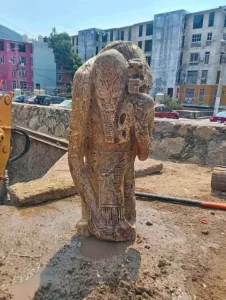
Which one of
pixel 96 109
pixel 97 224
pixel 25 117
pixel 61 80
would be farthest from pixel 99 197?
pixel 61 80

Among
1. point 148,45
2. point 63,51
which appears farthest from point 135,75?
point 63,51

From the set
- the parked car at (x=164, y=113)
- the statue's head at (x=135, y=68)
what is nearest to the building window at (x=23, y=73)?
the parked car at (x=164, y=113)

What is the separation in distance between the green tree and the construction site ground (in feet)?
113

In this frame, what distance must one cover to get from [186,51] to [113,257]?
3277 cm

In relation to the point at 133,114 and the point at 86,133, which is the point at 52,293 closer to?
A: the point at 86,133

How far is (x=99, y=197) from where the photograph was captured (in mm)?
2396

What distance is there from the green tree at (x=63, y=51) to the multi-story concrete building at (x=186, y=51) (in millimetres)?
8752

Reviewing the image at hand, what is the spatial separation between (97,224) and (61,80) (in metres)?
40.2

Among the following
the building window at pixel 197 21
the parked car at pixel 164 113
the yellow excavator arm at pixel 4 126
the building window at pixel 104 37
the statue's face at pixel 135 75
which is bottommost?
the parked car at pixel 164 113

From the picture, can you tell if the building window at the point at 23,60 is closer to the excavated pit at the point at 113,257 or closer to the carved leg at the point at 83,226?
the excavated pit at the point at 113,257

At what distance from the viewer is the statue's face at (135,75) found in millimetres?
2178

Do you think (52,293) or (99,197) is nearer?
(52,293)

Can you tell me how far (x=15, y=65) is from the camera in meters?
35.3

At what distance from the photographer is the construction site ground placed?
6.17 ft
